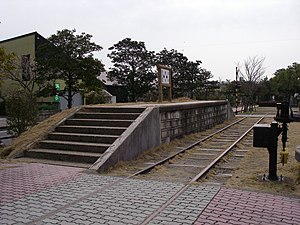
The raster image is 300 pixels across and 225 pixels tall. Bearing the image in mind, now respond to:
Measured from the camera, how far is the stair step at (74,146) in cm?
803

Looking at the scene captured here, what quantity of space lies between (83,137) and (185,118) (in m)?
5.10

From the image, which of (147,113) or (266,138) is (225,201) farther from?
(147,113)

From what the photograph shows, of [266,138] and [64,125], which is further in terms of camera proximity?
[64,125]

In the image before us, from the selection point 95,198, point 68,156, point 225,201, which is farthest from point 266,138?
point 68,156

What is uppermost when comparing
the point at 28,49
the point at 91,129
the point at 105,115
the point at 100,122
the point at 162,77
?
the point at 28,49

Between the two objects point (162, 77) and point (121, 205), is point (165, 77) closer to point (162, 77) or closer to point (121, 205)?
point (162, 77)

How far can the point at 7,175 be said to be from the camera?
21.4ft

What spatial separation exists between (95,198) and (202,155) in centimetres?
492

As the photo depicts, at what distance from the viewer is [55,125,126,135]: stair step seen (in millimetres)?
8742

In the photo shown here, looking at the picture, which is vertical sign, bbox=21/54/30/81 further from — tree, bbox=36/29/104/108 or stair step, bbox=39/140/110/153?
stair step, bbox=39/140/110/153

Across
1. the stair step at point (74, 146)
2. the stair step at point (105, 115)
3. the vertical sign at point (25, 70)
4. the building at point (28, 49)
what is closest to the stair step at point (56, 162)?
the stair step at point (74, 146)

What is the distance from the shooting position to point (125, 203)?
4816 millimetres

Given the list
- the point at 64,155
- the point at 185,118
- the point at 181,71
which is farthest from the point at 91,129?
the point at 181,71

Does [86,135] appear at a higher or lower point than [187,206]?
higher
